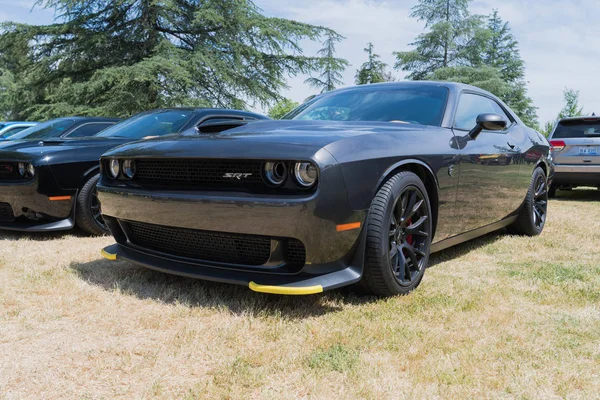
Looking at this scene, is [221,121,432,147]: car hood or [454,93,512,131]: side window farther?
[454,93,512,131]: side window

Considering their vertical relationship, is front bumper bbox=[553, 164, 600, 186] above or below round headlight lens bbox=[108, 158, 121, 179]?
below

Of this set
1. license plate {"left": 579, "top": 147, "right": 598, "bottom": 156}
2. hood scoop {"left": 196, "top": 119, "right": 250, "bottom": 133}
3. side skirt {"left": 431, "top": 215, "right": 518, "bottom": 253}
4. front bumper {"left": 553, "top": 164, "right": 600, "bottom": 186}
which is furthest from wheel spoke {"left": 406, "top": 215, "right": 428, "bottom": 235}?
license plate {"left": 579, "top": 147, "right": 598, "bottom": 156}

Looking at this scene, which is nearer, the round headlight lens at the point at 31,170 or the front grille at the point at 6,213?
the round headlight lens at the point at 31,170

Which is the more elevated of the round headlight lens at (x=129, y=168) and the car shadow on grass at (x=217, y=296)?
the round headlight lens at (x=129, y=168)

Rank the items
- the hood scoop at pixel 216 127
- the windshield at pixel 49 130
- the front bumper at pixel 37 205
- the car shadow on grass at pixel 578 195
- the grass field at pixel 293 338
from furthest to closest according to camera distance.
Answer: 1. the car shadow on grass at pixel 578 195
2. the windshield at pixel 49 130
3. the front bumper at pixel 37 205
4. the hood scoop at pixel 216 127
5. the grass field at pixel 293 338

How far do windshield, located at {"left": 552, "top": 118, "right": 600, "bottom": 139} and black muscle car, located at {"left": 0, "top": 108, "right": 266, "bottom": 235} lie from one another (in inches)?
260

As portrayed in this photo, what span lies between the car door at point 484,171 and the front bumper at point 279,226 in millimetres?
1277

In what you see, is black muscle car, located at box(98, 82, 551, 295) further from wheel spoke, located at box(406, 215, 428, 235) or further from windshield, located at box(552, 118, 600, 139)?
windshield, located at box(552, 118, 600, 139)

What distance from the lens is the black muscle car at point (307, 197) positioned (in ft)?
7.86

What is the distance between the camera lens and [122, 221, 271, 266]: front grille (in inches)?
101

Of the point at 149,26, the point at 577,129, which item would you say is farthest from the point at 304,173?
the point at 149,26

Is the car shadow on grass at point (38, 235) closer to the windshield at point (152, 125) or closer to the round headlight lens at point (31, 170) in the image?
the round headlight lens at point (31, 170)

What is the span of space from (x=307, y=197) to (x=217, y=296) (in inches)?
33.2

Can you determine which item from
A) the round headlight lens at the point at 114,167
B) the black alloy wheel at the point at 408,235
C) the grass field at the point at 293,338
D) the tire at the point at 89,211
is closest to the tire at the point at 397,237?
the black alloy wheel at the point at 408,235
